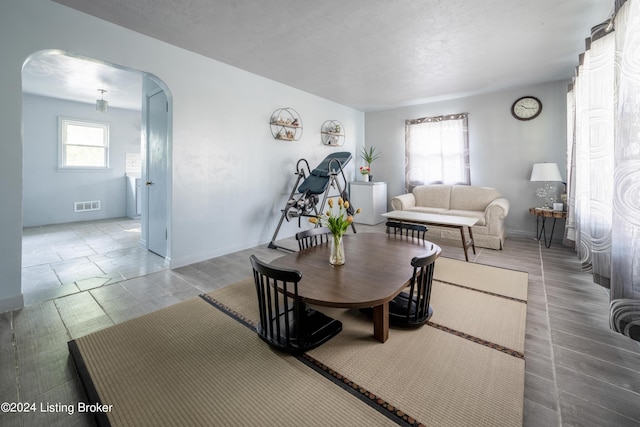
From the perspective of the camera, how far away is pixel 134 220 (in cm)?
653

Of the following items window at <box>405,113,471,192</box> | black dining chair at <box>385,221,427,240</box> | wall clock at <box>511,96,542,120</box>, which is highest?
wall clock at <box>511,96,542,120</box>

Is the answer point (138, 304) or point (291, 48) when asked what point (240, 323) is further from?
point (291, 48)

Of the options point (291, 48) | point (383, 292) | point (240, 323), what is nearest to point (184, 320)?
point (240, 323)

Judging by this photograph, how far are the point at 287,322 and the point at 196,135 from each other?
2.86 metres

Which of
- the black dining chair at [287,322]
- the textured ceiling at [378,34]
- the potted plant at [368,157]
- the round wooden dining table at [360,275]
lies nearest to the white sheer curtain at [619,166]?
the textured ceiling at [378,34]

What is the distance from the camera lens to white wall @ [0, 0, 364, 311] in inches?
90.4

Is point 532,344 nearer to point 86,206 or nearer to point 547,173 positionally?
point 547,173

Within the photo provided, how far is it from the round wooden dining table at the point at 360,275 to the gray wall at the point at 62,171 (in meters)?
6.54

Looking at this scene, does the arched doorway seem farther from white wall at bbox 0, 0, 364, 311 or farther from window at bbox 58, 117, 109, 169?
white wall at bbox 0, 0, 364, 311

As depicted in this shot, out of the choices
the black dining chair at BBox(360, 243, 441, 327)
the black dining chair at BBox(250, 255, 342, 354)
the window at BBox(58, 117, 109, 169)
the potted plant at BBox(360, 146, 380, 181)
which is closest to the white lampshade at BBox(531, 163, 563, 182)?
the potted plant at BBox(360, 146, 380, 181)

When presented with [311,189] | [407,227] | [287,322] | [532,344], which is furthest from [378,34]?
[532,344]

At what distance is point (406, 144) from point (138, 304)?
223 inches

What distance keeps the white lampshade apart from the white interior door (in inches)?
215

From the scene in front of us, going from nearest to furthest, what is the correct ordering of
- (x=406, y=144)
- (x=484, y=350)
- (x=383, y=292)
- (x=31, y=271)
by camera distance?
(x=383, y=292)
(x=484, y=350)
(x=31, y=271)
(x=406, y=144)
